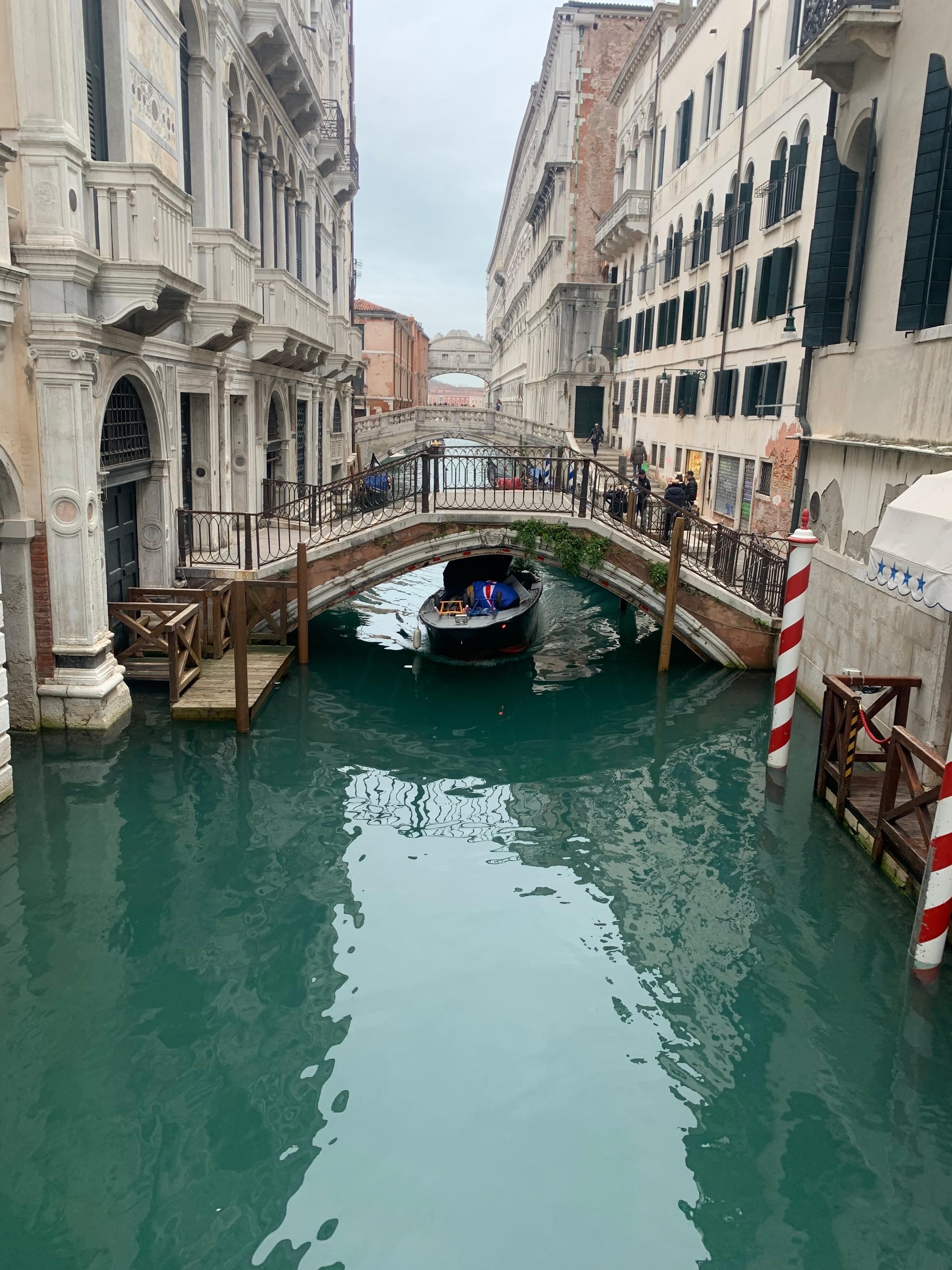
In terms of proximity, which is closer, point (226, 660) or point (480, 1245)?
point (480, 1245)

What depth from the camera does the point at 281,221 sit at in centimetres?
1734

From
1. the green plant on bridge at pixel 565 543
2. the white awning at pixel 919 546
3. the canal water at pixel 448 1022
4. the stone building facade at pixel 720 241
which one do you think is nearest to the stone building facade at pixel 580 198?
the stone building facade at pixel 720 241

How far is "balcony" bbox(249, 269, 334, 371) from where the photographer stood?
45.8 feet

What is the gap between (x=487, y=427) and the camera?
28156mm

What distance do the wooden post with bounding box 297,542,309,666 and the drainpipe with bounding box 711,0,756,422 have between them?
9.75 m

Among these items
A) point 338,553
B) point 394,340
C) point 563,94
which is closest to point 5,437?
point 338,553

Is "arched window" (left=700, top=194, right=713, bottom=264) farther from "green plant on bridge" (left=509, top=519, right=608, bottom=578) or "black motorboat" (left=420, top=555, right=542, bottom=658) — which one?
"green plant on bridge" (left=509, top=519, right=608, bottom=578)

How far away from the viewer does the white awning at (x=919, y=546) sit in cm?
577

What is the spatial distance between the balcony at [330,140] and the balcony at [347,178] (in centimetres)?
40

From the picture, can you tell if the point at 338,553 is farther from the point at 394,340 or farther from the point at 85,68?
the point at 394,340

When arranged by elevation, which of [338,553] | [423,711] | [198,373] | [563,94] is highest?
[563,94]

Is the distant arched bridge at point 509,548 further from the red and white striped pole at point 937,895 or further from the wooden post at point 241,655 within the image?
the red and white striped pole at point 937,895

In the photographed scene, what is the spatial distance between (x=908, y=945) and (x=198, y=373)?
10.3m

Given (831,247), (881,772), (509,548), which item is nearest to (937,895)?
(881,772)
